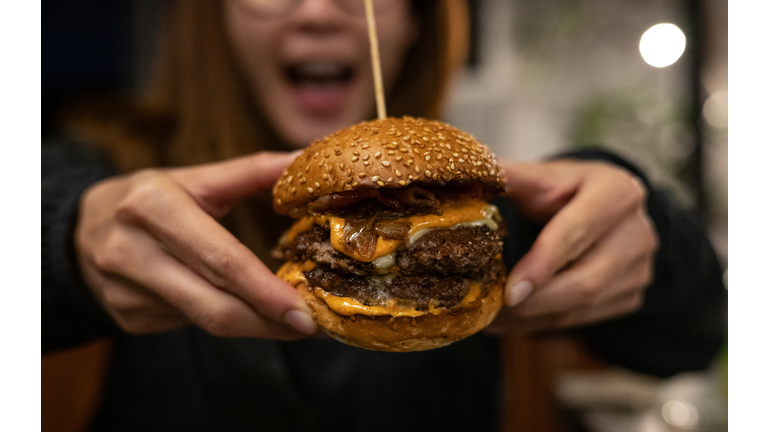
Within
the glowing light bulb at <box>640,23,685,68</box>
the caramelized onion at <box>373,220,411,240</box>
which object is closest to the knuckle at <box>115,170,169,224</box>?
the caramelized onion at <box>373,220,411,240</box>

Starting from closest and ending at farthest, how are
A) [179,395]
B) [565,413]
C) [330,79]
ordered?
[179,395] < [330,79] < [565,413]

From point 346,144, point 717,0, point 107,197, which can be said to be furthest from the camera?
point 717,0

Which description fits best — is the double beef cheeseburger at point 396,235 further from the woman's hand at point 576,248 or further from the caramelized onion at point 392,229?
the woman's hand at point 576,248

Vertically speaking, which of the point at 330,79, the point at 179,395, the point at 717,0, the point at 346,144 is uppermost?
the point at 717,0
